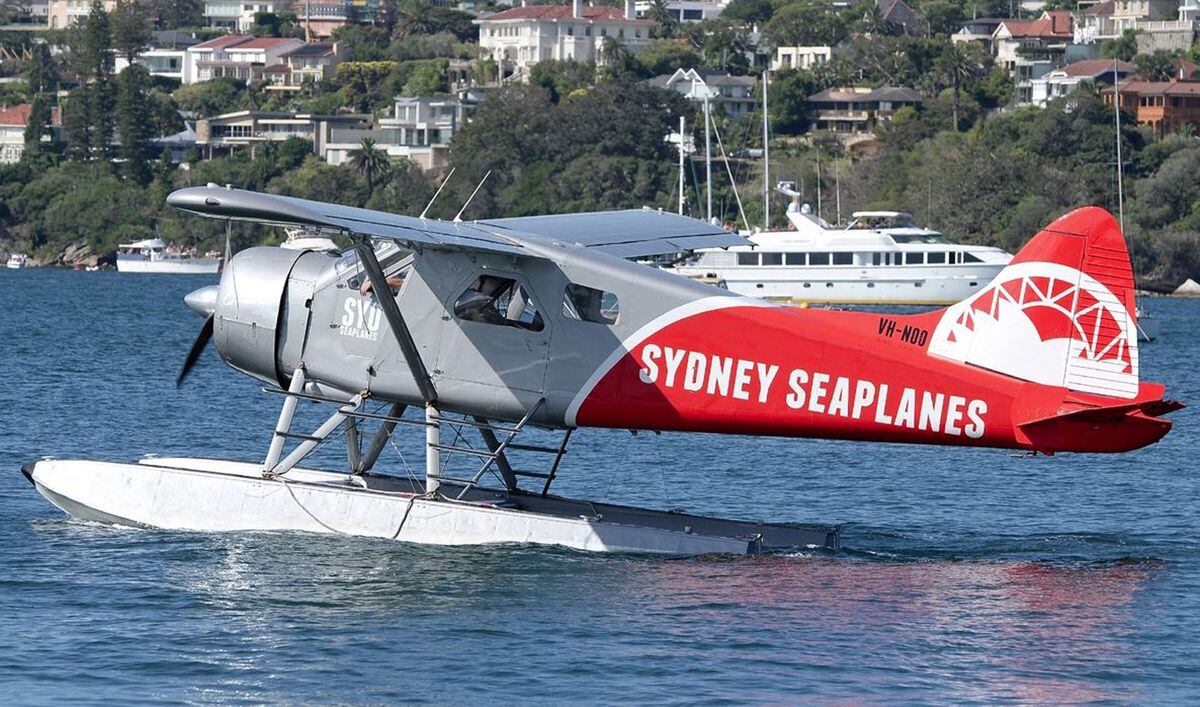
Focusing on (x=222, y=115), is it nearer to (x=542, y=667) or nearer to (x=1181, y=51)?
(x=1181, y=51)

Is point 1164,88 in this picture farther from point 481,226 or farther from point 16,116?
point 481,226

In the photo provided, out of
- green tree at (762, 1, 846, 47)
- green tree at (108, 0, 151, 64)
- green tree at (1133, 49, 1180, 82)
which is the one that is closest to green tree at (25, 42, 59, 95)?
green tree at (108, 0, 151, 64)

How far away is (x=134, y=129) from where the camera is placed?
11519 centimetres

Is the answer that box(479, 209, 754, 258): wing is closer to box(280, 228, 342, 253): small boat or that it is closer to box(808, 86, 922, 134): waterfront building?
box(280, 228, 342, 253): small boat

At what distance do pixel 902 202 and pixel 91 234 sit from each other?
4628 cm

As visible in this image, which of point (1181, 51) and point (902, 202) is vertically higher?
point (1181, 51)

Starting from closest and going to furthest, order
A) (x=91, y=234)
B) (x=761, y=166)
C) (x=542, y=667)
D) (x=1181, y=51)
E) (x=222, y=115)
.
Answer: (x=542, y=667) < (x=761, y=166) < (x=91, y=234) < (x=1181, y=51) < (x=222, y=115)

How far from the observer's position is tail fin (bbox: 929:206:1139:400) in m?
14.4

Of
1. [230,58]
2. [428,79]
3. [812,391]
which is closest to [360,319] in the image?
[812,391]

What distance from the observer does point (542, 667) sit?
41.0 ft

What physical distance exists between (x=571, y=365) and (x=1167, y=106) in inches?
3589

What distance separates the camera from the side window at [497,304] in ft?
51.1

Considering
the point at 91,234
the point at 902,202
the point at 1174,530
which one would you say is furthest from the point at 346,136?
the point at 1174,530

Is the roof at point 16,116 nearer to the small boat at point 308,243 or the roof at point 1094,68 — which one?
the roof at point 1094,68
